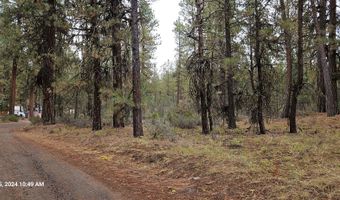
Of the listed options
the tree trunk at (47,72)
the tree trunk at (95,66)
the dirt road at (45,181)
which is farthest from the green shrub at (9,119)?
the dirt road at (45,181)

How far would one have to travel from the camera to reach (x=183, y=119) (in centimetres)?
2016

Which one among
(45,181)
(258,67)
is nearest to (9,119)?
(258,67)

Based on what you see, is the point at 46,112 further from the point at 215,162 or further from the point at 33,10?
the point at 215,162

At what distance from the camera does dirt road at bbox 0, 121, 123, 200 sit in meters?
6.40

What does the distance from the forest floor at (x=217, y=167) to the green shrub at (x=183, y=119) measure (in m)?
7.45

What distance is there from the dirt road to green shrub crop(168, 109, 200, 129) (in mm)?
10243

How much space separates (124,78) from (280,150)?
8.71 meters

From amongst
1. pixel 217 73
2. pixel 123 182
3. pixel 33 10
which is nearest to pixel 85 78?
pixel 217 73

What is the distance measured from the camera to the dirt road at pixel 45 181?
6402 millimetres

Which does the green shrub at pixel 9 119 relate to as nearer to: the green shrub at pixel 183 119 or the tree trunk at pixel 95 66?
the green shrub at pixel 183 119

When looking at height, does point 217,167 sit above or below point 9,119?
below

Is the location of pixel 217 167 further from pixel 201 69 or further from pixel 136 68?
pixel 201 69

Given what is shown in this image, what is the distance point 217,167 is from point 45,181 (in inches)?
144

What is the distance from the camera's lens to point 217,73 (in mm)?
15633
